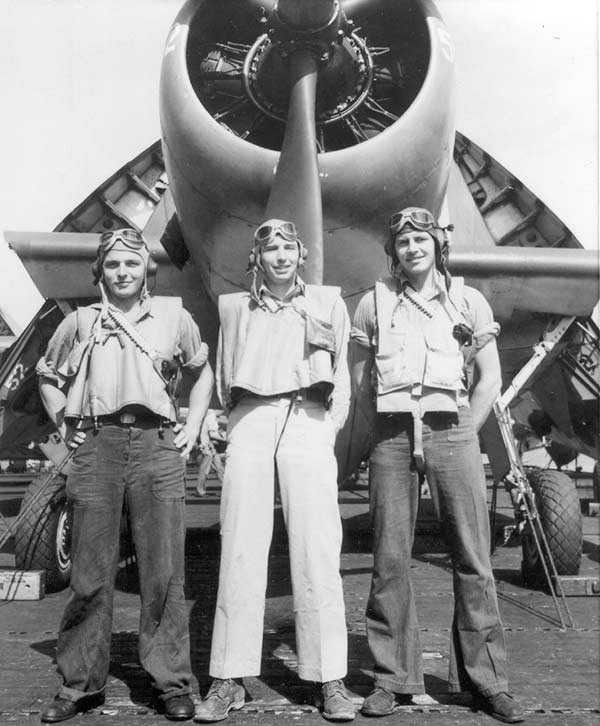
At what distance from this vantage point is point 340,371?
8.38 ft

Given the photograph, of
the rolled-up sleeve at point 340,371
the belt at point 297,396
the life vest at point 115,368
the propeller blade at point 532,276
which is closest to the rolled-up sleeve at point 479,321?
the rolled-up sleeve at point 340,371

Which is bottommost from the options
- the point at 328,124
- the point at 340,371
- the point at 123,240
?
the point at 340,371

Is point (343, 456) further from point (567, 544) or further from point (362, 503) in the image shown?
point (362, 503)

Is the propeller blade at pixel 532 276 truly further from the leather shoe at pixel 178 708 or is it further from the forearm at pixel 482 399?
the leather shoe at pixel 178 708

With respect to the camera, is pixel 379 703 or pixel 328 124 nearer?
pixel 379 703

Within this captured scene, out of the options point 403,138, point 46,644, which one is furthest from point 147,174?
point 46,644

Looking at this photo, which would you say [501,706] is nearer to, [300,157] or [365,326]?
[365,326]

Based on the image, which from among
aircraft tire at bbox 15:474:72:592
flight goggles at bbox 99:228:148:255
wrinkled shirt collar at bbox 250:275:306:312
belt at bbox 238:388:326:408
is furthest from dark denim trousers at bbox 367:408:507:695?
aircraft tire at bbox 15:474:72:592

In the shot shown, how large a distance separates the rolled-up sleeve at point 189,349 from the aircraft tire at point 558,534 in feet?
9.49

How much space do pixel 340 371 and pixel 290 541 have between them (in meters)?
0.59

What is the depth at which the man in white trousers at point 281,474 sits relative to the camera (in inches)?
92.0

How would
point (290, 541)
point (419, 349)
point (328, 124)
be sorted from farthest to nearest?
point (328, 124), point (419, 349), point (290, 541)

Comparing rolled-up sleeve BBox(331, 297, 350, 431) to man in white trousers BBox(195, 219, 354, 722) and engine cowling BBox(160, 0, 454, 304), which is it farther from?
engine cowling BBox(160, 0, 454, 304)

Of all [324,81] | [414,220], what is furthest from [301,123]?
[414,220]
